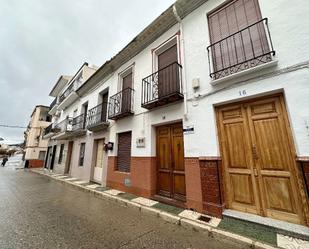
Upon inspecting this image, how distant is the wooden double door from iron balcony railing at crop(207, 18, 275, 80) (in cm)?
101

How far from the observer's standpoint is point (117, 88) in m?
8.05

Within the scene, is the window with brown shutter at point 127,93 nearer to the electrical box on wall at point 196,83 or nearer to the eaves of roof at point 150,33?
the eaves of roof at point 150,33

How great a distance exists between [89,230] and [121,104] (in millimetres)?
5305

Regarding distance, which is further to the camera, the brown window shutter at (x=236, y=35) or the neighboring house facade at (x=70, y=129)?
the neighboring house facade at (x=70, y=129)

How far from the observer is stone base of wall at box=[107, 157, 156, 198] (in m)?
5.43

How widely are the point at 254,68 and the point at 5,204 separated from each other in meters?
8.71

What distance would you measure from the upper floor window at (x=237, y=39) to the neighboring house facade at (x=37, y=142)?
89.0 feet

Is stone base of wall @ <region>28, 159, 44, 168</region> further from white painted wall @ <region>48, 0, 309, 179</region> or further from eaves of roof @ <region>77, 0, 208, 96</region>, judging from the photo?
white painted wall @ <region>48, 0, 309, 179</region>

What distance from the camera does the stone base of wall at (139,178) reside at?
17.8 ft

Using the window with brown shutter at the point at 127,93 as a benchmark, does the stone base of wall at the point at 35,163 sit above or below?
below

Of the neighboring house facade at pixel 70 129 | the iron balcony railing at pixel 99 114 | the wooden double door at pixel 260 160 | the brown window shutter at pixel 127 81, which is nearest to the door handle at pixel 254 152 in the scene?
the wooden double door at pixel 260 160

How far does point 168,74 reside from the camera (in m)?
5.71

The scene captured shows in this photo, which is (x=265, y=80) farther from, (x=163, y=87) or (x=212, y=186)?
(x=163, y=87)

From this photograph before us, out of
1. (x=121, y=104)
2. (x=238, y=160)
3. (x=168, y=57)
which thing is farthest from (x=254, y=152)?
(x=121, y=104)
